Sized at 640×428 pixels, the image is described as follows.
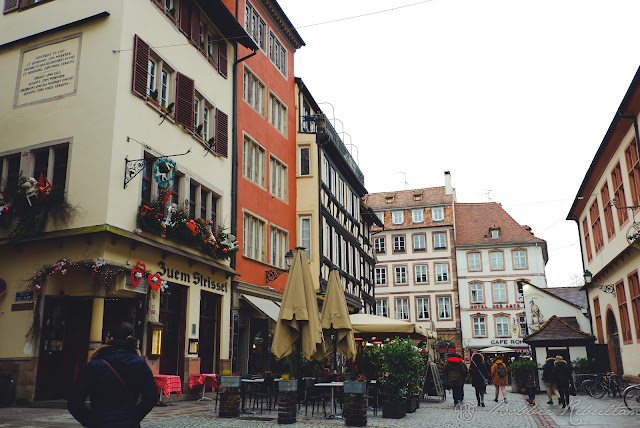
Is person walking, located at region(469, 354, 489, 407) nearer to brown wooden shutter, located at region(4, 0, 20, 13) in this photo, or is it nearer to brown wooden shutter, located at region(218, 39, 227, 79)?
brown wooden shutter, located at region(218, 39, 227, 79)

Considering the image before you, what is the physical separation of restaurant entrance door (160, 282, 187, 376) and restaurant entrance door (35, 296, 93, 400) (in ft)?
6.06

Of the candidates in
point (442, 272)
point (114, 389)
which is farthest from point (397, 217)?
point (114, 389)

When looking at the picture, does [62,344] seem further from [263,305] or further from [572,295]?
[572,295]

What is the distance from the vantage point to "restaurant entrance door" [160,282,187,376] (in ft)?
49.0

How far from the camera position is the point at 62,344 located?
13.5m

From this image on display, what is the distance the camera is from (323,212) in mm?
25047

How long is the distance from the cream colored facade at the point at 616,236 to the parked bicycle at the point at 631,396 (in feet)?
15.8

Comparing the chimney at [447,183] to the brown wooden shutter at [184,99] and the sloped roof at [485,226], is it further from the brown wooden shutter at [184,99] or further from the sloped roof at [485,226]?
the brown wooden shutter at [184,99]

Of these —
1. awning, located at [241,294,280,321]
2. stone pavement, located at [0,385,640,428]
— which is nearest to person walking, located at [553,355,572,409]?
stone pavement, located at [0,385,640,428]

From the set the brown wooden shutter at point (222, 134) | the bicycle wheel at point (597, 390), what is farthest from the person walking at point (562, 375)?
the brown wooden shutter at point (222, 134)

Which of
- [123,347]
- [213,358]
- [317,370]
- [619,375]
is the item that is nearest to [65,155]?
[213,358]

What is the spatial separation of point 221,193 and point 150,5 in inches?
227

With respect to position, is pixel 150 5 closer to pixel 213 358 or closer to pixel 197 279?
pixel 197 279

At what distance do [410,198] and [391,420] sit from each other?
158ft
